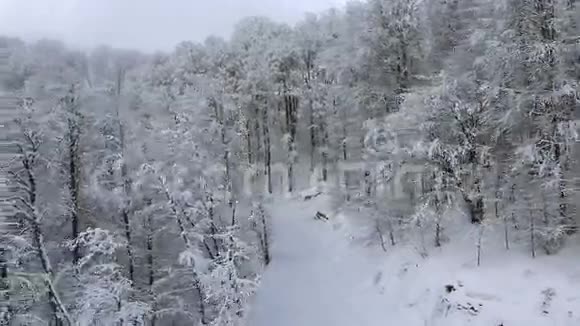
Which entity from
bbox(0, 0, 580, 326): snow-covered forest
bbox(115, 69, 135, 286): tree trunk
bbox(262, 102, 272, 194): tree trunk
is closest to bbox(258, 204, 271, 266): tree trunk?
bbox(0, 0, 580, 326): snow-covered forest

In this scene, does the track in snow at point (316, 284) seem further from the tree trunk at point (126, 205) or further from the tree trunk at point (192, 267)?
the tree trunk at point (126, 205)

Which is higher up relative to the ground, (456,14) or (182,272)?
(456,14)

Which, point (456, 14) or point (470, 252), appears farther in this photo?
point (456, 14)

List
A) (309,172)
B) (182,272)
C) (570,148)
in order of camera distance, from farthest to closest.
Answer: (309,172) → (182,272) → (570,148)

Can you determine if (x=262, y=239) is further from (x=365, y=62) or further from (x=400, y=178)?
(x=365, y=62)

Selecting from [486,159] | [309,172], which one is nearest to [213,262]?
[486,159]

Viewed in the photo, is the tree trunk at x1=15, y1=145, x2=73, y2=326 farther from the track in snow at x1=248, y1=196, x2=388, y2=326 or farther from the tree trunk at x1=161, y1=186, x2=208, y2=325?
the track in snow at x1=248, y1=196, x2=388, y2=326
